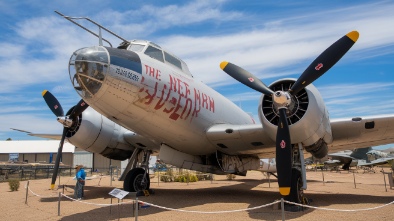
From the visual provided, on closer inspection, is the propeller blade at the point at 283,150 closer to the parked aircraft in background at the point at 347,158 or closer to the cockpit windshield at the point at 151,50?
the cockpit windshield at the point at 151,50

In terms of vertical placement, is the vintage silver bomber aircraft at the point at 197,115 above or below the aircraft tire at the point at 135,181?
above

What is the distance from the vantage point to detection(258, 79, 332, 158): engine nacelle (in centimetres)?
891

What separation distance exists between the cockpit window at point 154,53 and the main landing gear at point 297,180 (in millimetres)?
5002

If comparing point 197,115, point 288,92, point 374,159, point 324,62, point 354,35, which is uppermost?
point 354,35

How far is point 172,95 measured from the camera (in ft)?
31.9

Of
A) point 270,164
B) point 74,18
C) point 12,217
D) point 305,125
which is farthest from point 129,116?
point 270,164

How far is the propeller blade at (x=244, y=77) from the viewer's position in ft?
31.1

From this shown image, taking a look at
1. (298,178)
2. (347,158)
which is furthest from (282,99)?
(347,158)

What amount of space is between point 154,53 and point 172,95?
155cm

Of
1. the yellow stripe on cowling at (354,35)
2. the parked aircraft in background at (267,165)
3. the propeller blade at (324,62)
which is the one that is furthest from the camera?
the parked aircraft in background at (267,165)

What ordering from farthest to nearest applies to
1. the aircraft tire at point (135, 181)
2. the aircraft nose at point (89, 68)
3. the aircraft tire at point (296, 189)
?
the aircraft tire at point (135, 181) → the aircraft tire at point (296, 189) → the aircraft nose at point (89, 68)

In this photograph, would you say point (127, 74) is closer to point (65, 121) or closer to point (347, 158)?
point (65, 121)

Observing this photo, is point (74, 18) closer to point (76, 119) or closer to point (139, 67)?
point (139, 67)

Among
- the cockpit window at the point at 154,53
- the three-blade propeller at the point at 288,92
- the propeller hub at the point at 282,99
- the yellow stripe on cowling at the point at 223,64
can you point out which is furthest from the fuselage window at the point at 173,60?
the propeller hub at the point at 282,99
